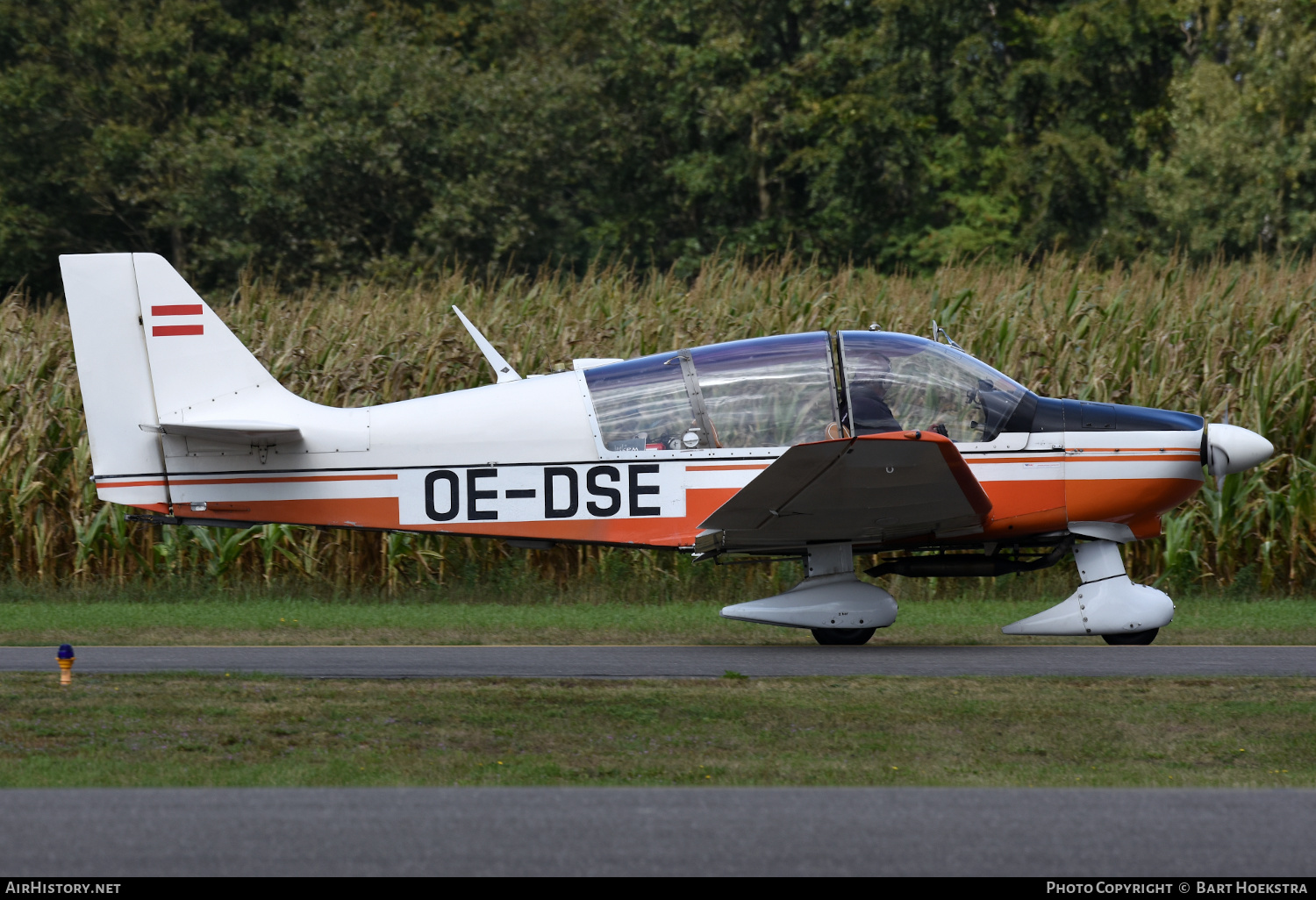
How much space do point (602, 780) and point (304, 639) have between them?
504 centimetres

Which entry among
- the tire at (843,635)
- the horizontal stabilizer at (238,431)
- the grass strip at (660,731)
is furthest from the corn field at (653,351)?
the grass strip at (660,731)

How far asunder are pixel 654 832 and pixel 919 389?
5.59 m

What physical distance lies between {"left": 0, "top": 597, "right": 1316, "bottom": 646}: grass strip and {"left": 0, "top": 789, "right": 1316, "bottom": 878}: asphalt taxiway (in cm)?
520

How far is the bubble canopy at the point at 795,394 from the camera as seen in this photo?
934cm

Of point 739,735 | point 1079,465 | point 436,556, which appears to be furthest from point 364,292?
point 739,735

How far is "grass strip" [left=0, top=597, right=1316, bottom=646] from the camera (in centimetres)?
1013

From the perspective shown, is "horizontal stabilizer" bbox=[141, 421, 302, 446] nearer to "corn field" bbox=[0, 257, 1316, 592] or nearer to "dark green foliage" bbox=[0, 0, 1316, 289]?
"corn field" bbox=[0, 257, 1316, 592]

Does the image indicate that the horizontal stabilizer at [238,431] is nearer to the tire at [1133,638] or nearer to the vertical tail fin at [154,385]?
the vertical tail fin at [154,385]

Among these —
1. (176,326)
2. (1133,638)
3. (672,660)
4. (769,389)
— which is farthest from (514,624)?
(1133,638)

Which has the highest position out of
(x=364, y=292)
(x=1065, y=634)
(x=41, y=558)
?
(x=364, y=292)

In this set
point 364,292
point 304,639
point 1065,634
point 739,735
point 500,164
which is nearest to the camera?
point 739,735

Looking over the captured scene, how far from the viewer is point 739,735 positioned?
6.43 m

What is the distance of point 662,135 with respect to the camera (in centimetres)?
3159
